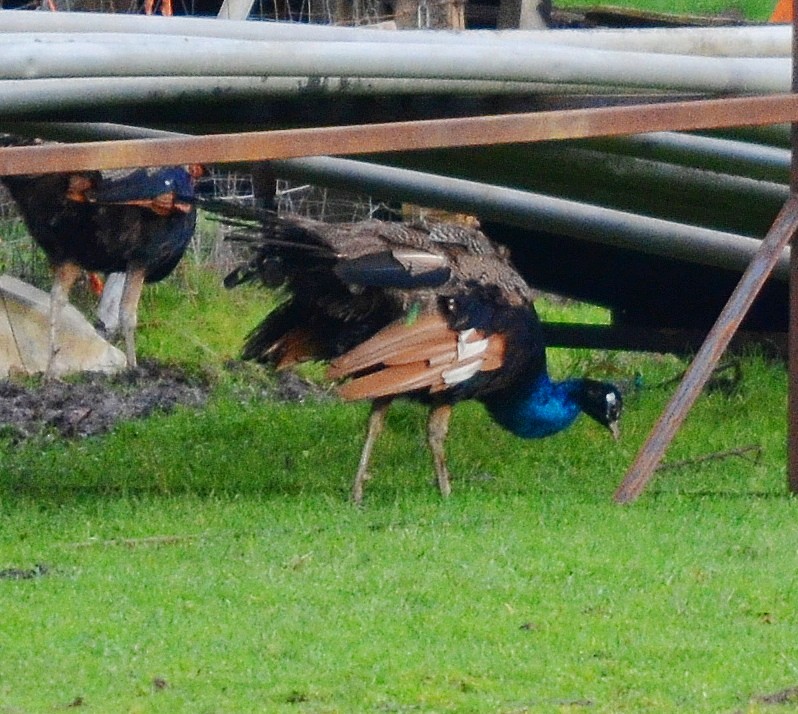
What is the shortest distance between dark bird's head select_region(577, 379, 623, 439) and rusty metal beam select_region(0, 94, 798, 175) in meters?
1.87

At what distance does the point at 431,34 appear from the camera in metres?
6.50

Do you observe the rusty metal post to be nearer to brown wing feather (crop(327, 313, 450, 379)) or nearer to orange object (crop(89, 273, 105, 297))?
brown wing feather (crop(327, 313, 450, 379))

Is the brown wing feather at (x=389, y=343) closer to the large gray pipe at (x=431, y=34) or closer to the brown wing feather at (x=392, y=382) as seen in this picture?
the brown wing feather at (x=392, y=382)

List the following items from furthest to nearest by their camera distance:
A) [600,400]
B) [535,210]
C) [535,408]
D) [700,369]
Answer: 1. [535,210]
2. [600,400]
3. [535,408]
4. [700,369]

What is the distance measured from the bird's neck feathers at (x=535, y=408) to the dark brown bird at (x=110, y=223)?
2.63m

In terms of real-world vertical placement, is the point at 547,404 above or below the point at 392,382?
below

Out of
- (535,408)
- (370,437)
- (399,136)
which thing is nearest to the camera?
(399,136)

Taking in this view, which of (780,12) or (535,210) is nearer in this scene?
(535,210)

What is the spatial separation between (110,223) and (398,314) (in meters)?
3.53

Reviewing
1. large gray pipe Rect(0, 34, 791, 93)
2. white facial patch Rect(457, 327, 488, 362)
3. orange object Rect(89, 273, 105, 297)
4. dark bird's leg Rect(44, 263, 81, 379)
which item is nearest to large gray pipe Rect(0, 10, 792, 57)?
large gray pipe Rect(0, 34, 791, 93)

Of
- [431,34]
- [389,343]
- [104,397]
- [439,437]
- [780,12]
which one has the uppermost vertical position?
[431,34]

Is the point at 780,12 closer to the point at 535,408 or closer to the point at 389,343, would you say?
the point at 535,408

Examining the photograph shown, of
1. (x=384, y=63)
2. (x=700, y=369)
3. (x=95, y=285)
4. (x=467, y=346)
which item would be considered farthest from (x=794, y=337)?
(x=95, y=285)

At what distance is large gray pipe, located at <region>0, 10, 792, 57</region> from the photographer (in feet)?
19.7
